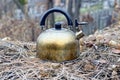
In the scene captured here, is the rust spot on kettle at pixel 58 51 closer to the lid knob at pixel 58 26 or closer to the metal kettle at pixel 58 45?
the metal kettle at pixel 58 45

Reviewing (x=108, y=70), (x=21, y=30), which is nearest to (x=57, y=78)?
(x=108, y=70)

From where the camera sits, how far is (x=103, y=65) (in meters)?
1.88

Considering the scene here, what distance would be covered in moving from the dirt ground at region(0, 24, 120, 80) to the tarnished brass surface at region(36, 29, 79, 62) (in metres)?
0.04

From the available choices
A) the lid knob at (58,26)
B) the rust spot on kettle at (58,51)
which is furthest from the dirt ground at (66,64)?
the lid knob at (58,26)

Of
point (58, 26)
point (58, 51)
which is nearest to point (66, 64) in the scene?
point (58, 51)

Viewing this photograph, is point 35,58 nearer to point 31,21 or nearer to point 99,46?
point 99,46

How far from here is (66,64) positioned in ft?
6.20

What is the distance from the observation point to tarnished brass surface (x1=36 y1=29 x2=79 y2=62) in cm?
189

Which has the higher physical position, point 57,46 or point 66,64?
point 57,46

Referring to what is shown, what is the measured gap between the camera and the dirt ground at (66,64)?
5.66ft

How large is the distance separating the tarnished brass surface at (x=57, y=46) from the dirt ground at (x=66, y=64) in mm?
40

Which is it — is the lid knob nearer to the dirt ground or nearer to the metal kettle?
the metal kettle

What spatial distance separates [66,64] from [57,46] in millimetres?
124

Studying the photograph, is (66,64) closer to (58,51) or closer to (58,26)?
(58,51)
